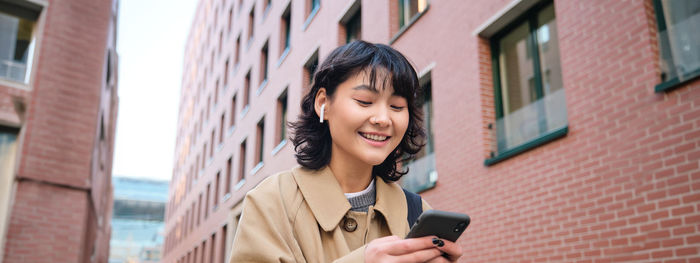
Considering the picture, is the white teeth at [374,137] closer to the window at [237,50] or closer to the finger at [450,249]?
the finger at [450,249]

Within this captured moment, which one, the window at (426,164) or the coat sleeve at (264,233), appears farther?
the window at (426,164)

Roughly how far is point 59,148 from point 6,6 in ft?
10.5

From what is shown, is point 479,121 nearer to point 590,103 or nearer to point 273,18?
point 590,103

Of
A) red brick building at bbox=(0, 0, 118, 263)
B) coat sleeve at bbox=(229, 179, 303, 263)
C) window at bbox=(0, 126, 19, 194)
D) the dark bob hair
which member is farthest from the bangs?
window at bbox=(0, 126, 19, 194)

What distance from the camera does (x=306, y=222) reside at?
1824mm

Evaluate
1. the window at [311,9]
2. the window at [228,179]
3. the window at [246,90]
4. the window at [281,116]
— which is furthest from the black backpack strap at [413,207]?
the window at [228,179]

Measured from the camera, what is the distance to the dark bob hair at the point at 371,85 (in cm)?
192

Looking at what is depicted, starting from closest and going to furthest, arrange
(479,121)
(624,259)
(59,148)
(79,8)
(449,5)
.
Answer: (624,259) < (479,121) < (449,5) < (59,148) < (79,8)

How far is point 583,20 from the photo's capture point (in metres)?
6.85

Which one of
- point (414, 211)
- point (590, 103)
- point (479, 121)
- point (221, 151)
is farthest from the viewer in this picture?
point (221, 151)

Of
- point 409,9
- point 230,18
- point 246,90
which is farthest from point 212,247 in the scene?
point 409,9

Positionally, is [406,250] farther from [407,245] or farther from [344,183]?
[344,183]

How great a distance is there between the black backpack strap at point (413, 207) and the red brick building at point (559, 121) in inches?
167

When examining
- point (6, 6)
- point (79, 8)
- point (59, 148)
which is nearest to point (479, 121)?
point (59, 148)
